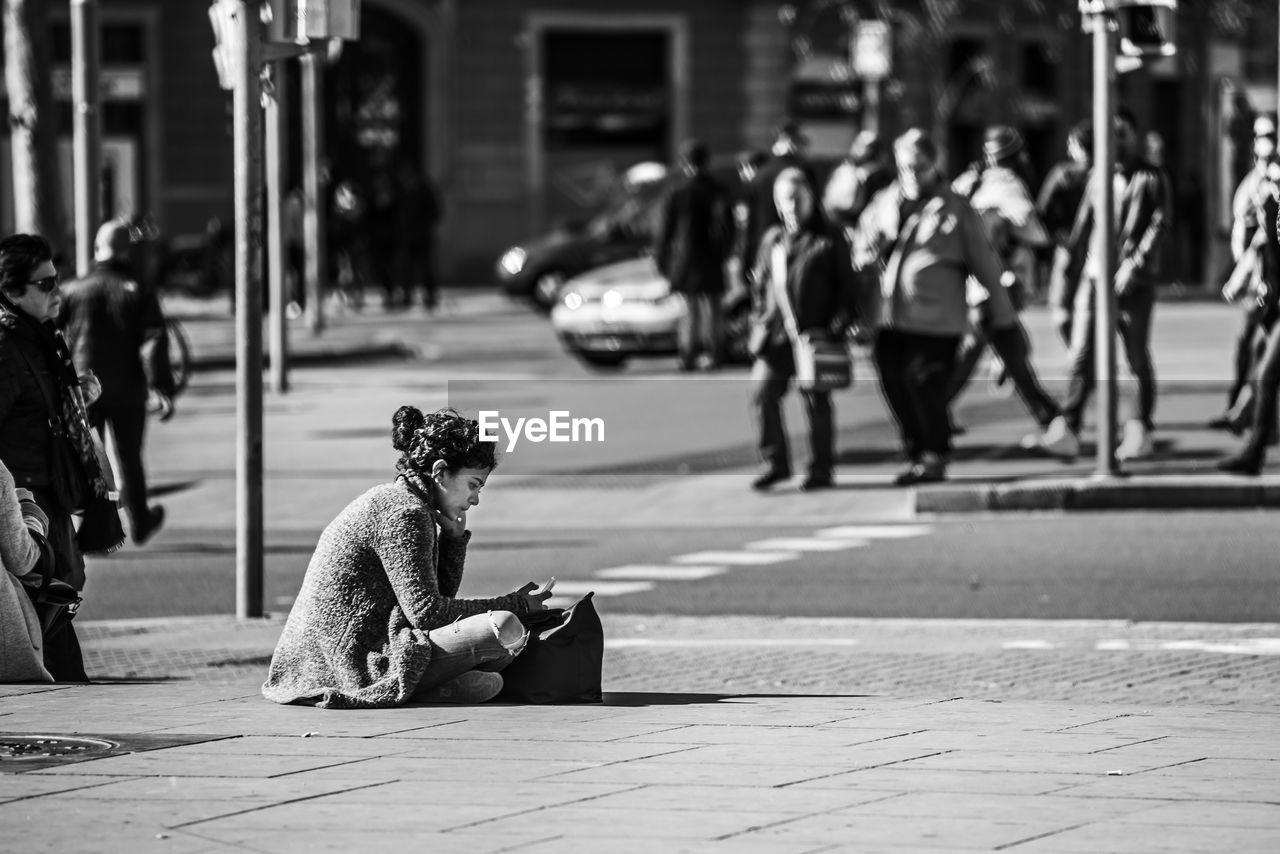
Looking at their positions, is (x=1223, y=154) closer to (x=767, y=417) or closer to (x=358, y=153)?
(x=358, y=153)

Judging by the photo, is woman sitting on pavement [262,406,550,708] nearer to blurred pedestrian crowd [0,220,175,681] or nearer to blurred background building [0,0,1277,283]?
blurred pedestrian crowd [0,220,175,681]

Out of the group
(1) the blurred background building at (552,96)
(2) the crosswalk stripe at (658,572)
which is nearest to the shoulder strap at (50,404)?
(2) the crosswalk stripe at (658,572)

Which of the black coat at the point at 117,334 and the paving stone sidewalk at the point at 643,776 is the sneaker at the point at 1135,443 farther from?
the paving stone sidewalk at the point at 643,776

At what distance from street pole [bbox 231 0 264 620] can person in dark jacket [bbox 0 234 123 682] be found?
190cm

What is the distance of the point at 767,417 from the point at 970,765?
8431 millimetres

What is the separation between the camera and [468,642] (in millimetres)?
7535

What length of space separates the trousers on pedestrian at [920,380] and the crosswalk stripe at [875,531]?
106cm

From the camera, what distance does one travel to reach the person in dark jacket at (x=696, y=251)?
21500 mm

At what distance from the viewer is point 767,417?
589 inches

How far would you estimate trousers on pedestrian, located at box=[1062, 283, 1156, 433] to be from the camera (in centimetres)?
1523

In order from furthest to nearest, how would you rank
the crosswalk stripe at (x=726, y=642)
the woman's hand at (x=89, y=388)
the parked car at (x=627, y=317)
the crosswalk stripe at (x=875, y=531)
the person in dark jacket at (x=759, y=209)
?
the parked car at (x=627, y=317) < the person in dark jacket at (x=759, y=209) < the crosswalk stripe at (x=875, y=531) < the crosswalk stripe at (x=726, y=642) < the woman's hand at (x=89, y=388)

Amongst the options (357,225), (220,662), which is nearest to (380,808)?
(220,662)

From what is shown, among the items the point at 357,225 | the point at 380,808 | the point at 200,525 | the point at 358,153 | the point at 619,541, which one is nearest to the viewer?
the point at 380,808

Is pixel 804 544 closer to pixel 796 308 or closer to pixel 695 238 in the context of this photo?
pixel 796 308
